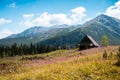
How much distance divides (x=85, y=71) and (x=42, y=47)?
145 m

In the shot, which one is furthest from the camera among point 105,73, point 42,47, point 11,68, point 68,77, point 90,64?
→ point 42,47

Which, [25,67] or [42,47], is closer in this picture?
[25,67]

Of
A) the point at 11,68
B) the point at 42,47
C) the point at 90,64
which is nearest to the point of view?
the point at 90,64

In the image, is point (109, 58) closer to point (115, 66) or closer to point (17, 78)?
point (115, 66)

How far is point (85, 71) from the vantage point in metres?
14.4

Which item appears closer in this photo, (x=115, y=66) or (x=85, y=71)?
(x=85, y=71)

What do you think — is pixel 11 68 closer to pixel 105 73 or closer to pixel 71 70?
pixel 71 70

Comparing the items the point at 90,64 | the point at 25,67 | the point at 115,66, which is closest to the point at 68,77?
the point at 90,64

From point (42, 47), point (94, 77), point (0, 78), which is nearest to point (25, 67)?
point (0, 78)

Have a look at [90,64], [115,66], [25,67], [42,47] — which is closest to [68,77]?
[90,64]

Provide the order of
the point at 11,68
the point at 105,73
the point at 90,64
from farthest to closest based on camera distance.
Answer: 1. the point at 11,68
2. the point at 90,64
3. the point at 105,73

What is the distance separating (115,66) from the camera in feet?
50.2

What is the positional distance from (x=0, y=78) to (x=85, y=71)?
589 centimetres

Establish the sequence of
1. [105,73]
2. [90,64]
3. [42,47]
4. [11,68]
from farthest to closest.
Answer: [42,47]
[11,68]
[90,64]
[105,73]
